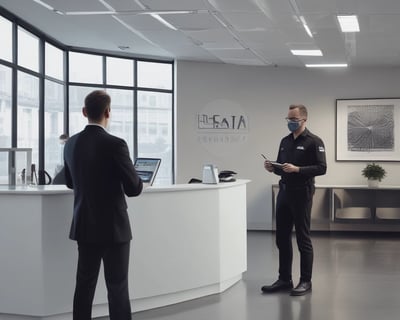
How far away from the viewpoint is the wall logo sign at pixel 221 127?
32.0ft

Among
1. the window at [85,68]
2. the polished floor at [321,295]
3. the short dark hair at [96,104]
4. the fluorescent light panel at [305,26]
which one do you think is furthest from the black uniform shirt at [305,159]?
the window at [85,68]

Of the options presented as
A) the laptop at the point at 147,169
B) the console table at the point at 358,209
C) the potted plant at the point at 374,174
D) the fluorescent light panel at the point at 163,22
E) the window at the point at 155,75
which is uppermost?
the fluorescent light panel at the point at 163,22

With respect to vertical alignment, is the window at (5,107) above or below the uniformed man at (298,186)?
above

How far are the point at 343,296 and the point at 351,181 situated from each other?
487cm

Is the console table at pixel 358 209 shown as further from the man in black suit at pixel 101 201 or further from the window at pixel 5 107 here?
the man in black suit at pixel 101 201

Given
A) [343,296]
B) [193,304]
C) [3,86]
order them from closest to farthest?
[193,304], [343,296], [3,86]

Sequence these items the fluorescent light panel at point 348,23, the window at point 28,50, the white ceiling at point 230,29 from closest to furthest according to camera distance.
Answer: the white ceiling at point 230,29, the fluorescent light panel at point 348,23, the window at point 28,50

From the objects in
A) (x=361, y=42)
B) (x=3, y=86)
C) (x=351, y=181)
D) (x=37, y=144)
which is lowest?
(x=351, y=181)

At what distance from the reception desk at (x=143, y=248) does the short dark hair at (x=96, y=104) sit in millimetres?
858

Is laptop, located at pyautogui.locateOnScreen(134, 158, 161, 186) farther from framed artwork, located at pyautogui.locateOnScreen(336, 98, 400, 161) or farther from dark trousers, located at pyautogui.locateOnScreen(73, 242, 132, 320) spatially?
framed artwork, located at pyautogui.locateOnScreen(336, 98, 400, 161)

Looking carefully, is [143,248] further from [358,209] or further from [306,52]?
[358,209]

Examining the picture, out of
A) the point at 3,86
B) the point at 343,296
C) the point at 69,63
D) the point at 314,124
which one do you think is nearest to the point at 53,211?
the point at 343,296

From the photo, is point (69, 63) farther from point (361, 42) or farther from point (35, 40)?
point (361, 42)

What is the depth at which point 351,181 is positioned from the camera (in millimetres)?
9555
